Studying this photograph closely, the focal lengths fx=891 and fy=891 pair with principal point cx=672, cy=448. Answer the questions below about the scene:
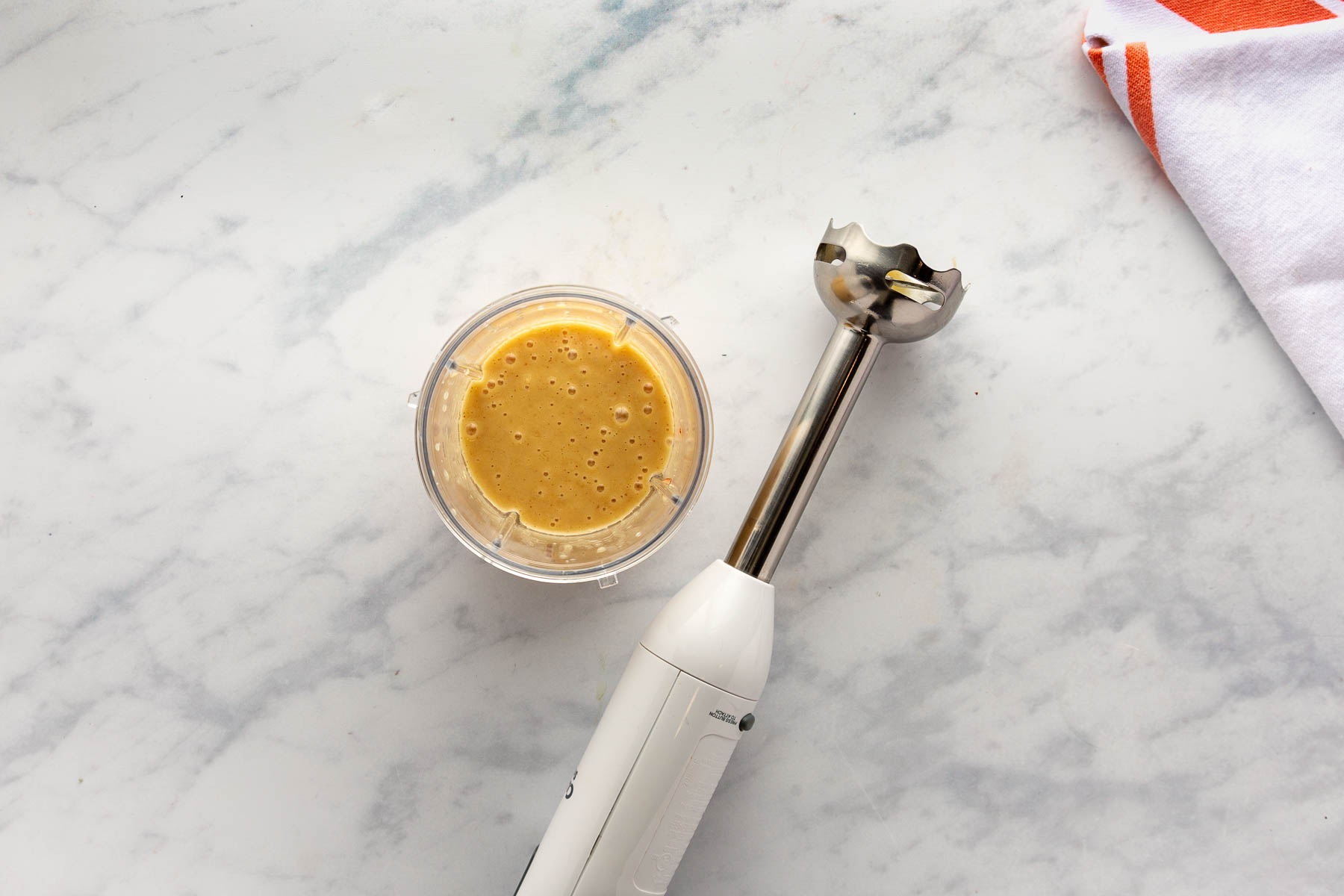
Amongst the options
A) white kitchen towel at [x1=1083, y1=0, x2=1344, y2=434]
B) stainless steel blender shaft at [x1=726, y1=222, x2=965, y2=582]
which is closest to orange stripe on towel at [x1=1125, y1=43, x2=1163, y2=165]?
white kitchen towel at [x1=1083, y1=0, x2=1344, y2=434]

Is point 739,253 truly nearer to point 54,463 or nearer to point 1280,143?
point 1280,143

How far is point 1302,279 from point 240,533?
3.26 ft

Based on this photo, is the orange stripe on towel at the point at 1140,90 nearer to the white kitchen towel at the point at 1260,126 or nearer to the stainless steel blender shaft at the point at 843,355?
the white kitchen towel at the point at 1260,126

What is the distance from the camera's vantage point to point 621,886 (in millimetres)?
711

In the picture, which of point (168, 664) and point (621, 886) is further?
point (168, 664)

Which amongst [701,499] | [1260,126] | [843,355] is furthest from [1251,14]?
[701,499]

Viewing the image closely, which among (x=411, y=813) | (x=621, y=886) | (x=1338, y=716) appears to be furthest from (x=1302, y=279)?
(x=411, y=813)

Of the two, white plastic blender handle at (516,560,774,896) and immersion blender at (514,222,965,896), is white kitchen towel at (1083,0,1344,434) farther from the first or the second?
white plastic blender handle at (516,560,774,896)

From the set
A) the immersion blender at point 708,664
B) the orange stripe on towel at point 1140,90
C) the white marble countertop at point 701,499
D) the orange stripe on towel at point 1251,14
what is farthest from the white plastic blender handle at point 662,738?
the orange stripe on towel at point 1251,14

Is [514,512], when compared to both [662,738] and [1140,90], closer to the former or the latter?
[662,738]

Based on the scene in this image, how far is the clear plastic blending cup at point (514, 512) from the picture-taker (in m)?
0.75

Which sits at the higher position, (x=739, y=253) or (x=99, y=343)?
(x=739, y=253)

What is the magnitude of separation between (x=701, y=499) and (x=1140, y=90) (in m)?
0.54

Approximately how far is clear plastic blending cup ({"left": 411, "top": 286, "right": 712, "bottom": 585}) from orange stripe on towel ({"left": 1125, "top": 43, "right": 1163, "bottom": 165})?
0.47 meters
